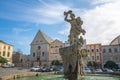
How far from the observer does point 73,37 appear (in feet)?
77.5

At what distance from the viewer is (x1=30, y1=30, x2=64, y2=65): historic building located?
3248 inches

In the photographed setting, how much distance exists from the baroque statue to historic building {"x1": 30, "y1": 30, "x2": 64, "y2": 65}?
194 feet

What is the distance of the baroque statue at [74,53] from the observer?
2208 cm

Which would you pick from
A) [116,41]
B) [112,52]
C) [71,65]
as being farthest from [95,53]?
[71,65]

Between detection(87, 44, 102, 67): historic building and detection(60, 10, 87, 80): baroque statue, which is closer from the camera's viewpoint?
detection(60, 10, 87, 80): baroque statue

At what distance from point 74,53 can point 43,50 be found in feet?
204

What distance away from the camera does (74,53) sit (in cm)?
2220

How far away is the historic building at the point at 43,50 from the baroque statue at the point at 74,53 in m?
59.1

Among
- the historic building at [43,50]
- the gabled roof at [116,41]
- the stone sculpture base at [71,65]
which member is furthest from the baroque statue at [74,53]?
the historic building at [43,50]

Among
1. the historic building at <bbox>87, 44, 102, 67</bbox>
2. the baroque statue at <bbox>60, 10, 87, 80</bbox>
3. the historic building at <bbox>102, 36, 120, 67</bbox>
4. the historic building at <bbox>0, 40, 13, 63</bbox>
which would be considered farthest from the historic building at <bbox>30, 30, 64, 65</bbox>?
the baroque statue at <bbox>60, 10, 87, 80</bbox>

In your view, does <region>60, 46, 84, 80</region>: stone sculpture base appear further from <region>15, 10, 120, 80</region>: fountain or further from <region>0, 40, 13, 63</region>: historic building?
<region>0, 40, 13, 63</region>: historic building

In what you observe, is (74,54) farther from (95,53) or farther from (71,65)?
(95,53)

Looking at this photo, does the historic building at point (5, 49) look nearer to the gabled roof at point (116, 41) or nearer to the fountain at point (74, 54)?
the gabled roof at point (116, 41)

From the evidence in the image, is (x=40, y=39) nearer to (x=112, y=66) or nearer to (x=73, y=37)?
(x=112, y=66)
